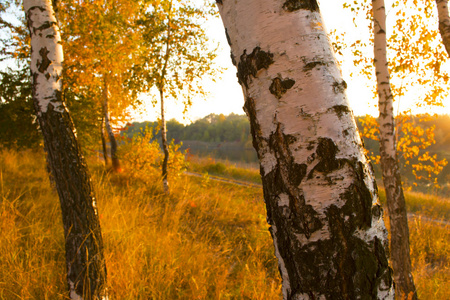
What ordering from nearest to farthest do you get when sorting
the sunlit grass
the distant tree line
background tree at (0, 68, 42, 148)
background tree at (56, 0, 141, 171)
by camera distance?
background tree at (56, 0, 141, 171) → background tree at (0, 68, 42, 148) → the sunlit grass → the distant tree line

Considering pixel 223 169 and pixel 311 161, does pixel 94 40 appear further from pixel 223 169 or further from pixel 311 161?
pixel 223 169

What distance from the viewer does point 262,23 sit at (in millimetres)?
804

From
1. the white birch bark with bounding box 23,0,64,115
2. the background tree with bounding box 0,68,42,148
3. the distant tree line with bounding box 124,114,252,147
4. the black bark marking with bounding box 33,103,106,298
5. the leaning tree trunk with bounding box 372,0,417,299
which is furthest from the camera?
the distant tree line with bounding box 124,114,252,147

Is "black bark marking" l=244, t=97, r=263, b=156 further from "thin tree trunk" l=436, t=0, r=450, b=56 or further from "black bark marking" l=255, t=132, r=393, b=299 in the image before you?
"thin tree trunk" l=436, t=0, r=450, b=56

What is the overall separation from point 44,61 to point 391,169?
3490 mm

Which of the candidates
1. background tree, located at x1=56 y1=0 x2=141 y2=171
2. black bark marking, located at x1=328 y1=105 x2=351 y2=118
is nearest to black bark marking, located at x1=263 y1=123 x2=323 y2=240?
black bark marking, located at x1=328 y1=105 x2=351 y2=118

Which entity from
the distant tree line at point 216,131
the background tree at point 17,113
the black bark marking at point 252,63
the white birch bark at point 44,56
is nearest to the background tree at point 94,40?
the background tree at point 17,113

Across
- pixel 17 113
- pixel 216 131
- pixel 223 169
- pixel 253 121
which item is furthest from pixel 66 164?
pixel 216 131

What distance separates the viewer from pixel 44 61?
213cm

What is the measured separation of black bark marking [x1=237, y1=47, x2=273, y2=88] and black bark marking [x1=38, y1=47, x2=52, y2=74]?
1.94 metres

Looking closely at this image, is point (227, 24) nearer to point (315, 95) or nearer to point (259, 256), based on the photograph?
point (315, 95)

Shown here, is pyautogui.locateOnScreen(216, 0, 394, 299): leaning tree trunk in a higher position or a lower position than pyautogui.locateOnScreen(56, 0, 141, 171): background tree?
lower

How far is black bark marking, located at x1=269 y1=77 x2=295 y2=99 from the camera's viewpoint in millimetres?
773

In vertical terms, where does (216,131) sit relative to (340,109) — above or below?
above
